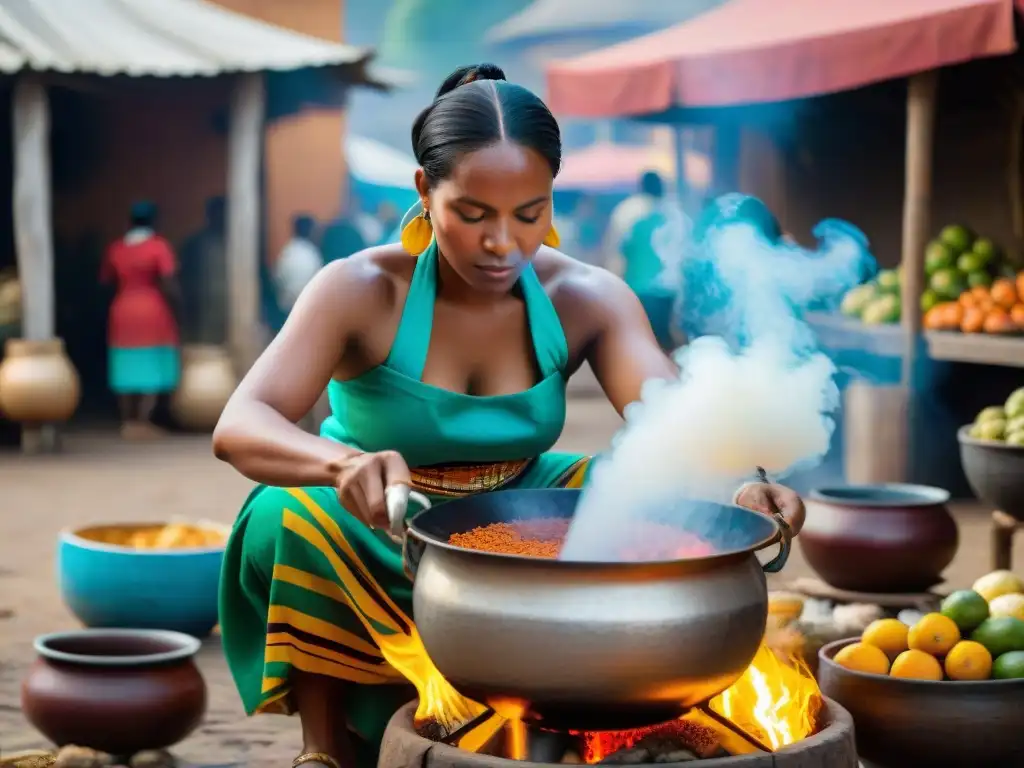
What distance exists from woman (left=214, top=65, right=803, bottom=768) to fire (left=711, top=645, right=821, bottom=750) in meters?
0.65

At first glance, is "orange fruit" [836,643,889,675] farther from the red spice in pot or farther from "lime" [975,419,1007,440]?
"lime" [975,419,1007,440]

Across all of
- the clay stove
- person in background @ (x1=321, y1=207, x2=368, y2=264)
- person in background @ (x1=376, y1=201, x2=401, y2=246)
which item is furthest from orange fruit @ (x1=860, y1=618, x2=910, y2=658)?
person in background @ (x1=376, y1=201, x2=401, y2=246)

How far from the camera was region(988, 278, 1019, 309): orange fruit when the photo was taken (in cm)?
716

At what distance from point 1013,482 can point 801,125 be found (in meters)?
5.79

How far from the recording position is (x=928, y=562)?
4445 millimetres

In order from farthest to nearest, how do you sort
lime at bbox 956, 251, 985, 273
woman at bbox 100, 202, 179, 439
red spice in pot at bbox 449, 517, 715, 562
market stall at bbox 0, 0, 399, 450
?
1. woman at bbox 100, 202, 179, 439
2. market stall at bbox 0, 0, 399, 450
3. lime at bbox 956, 251, 985, 273
4. red spice in pot at bbox 449, 517, 715, 562

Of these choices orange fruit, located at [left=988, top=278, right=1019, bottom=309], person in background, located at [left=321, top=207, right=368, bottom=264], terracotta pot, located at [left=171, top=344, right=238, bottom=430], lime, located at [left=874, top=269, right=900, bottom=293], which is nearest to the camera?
orange fruit, located at [left=988, top=278, right=1019, bottom=309]

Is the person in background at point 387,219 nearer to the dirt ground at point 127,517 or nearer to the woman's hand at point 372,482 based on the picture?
the dirt ground at point 127,517

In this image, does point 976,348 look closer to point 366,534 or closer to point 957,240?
point 957,240

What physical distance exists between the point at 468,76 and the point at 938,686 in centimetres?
152

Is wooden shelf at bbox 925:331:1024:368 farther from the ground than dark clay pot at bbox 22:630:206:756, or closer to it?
farther from the ground

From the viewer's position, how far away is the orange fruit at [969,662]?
308 cm

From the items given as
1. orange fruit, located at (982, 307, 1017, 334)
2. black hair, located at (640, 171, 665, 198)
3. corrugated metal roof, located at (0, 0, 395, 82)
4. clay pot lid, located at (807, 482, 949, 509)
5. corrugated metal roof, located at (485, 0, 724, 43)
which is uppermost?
corrugated metal roof, located at (485, 0, 724, 43)

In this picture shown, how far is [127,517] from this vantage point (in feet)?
26.0
